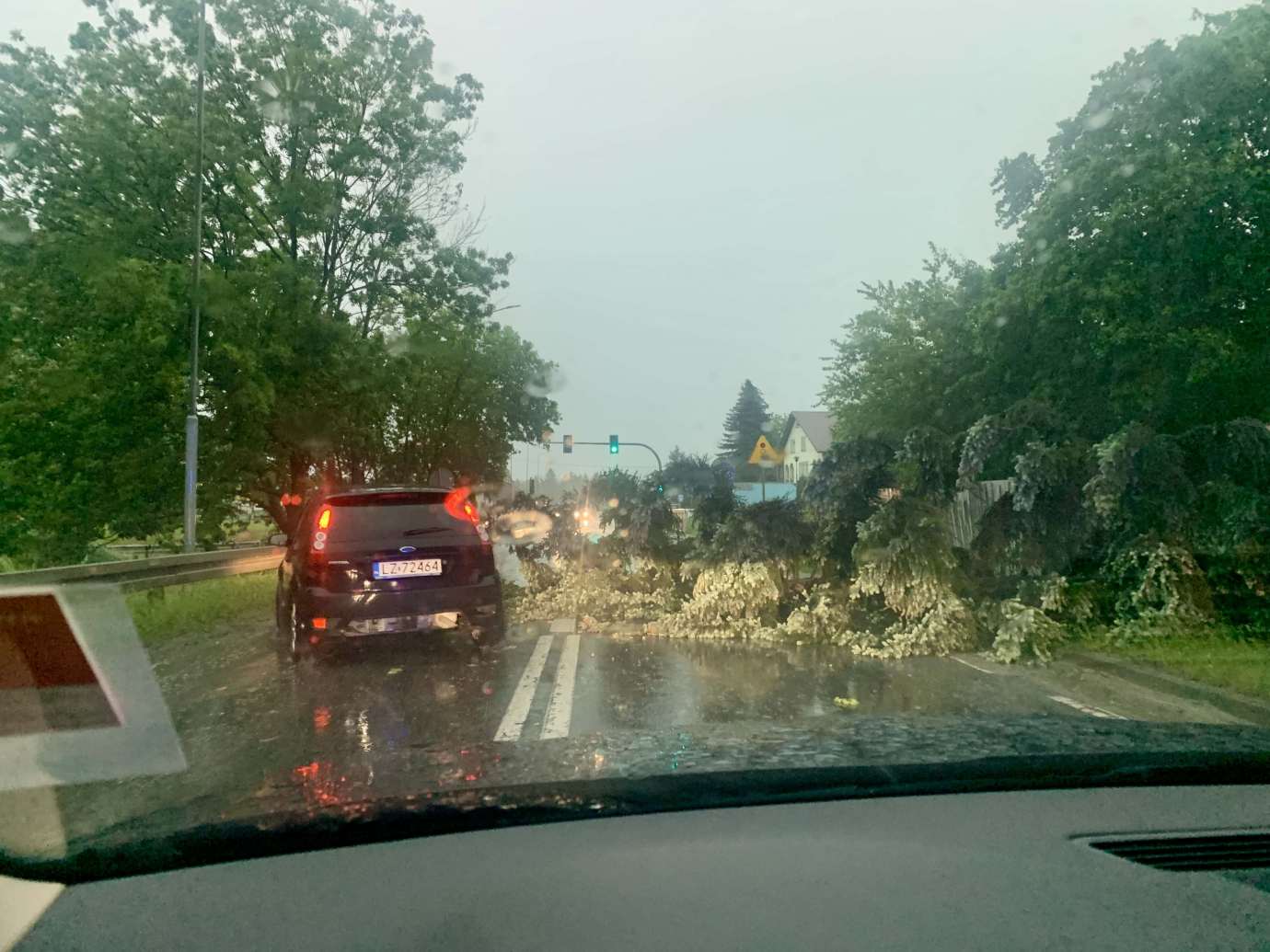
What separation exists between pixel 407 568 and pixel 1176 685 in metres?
6.71

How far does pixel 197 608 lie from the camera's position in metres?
13.9

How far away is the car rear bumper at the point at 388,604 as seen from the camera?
378 inches

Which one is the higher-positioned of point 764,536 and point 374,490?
point 374,490

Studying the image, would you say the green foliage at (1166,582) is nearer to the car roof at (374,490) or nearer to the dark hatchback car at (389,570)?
the dark hatchback car at (389,570)

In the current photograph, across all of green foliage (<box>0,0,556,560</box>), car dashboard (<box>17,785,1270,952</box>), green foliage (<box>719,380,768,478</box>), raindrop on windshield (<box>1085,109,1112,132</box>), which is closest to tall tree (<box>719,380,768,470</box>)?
green foliage (<box>719,380,768,478</box>)

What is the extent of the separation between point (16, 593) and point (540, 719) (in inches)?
229

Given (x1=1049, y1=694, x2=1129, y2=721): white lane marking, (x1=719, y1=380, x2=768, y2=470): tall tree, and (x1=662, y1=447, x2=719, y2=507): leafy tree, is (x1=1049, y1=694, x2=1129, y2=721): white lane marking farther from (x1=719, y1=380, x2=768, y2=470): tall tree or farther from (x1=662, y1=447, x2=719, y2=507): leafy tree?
(x1=719, y1=380, x2=768, y2=470): tall tree

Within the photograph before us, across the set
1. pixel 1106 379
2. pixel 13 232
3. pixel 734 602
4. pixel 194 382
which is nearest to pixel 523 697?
pixel 734 602

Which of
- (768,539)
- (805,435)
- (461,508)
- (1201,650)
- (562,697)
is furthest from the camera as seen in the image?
(805,435)

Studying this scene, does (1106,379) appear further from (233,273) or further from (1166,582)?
(233,273)

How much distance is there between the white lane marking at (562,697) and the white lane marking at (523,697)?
0.17 meters

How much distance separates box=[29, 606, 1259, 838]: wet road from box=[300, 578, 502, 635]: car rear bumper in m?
0.48

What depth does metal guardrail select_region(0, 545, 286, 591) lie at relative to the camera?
11.0 meters

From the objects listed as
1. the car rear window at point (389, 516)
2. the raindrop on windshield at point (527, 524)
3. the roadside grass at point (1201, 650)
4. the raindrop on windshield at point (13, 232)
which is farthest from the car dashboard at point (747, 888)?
the raindrop on windshield at point (13, 232)
